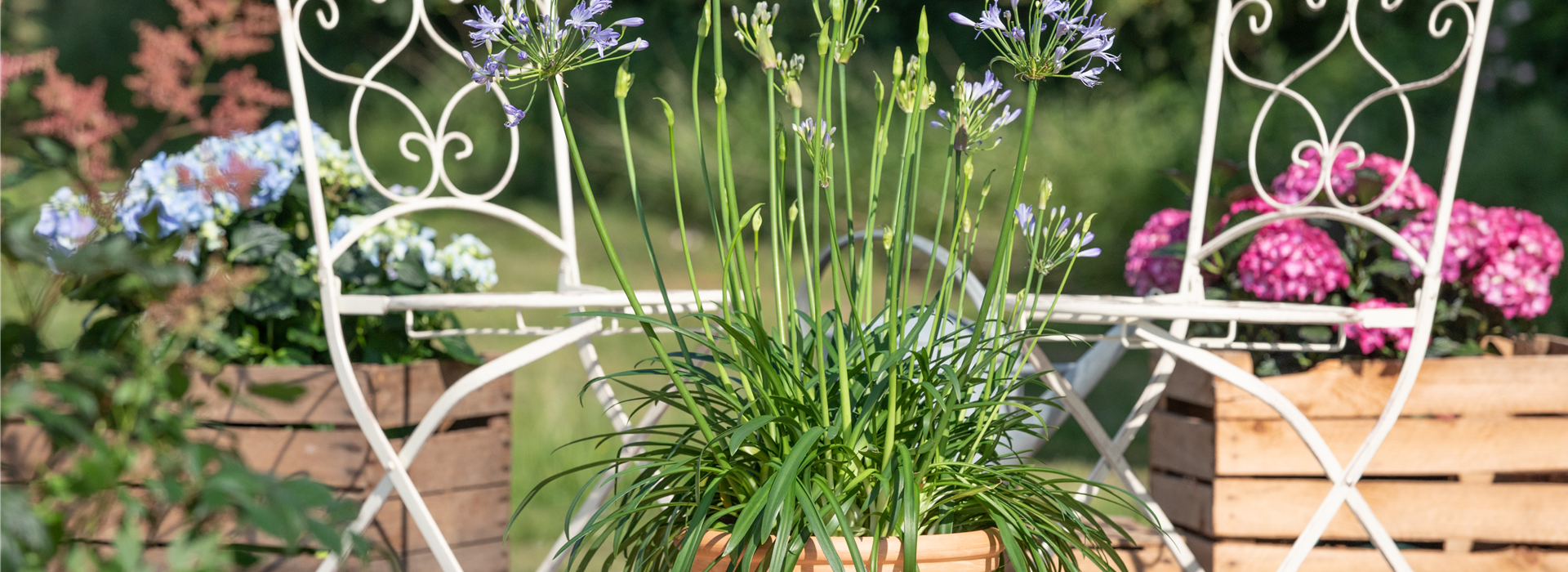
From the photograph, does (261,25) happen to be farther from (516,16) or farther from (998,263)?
(998,263)

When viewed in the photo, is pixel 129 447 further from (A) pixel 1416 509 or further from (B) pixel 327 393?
(A) pixel 1416 509

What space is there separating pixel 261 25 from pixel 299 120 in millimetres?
135

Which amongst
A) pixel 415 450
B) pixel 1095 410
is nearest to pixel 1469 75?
pixel 415 450

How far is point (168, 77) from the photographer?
0.80m

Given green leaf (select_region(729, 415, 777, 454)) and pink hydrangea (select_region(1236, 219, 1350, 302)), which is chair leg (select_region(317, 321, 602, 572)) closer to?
green leaf (select_region(729, 415, 777, 454))

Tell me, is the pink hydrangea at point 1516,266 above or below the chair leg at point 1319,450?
above

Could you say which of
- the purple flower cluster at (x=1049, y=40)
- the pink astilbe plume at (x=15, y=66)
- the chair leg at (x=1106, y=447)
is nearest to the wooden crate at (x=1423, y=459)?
the chair leg at (x=1106, y=447)

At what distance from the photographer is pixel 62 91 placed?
0.77 metres

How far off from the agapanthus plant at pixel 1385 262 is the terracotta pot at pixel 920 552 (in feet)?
3.14

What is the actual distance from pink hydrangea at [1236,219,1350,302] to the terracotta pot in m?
1.03

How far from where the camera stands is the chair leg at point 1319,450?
1.13 m

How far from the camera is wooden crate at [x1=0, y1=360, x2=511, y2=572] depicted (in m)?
1.56

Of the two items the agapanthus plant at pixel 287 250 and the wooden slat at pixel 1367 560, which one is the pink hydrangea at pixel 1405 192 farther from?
the agapanthus plant at pixel 287 250

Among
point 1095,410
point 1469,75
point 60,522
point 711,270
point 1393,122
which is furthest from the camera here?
point 711,270
